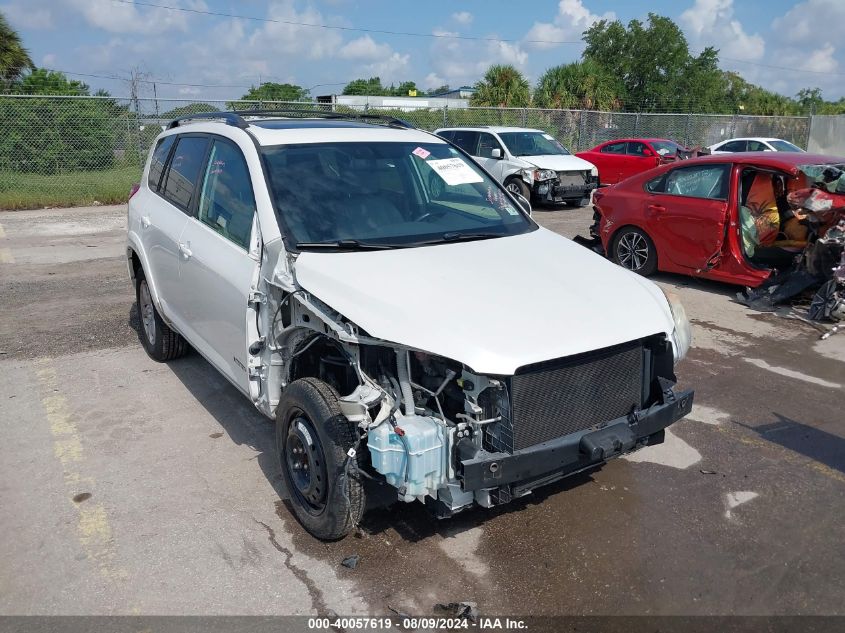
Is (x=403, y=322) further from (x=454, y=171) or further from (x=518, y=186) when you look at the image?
(x=518, y=186)

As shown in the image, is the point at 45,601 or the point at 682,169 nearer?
the point at 45,601

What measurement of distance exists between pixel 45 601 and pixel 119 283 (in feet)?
20.9

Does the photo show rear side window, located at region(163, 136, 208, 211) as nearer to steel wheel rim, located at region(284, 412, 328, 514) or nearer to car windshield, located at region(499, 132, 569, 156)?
steel wheel rim, located at region(284, 412, 328, 514)

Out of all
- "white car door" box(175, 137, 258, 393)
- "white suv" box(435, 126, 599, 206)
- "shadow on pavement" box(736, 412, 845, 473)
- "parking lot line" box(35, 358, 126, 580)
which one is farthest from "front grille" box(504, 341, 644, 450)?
"white suv" box(435, 126, 599, 206)

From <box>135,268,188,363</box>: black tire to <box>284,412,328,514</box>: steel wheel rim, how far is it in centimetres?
267

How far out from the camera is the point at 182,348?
6090mm

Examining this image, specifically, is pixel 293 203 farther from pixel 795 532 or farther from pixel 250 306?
pixel 795 532

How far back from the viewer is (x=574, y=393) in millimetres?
3305

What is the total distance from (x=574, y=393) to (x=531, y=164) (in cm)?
1267

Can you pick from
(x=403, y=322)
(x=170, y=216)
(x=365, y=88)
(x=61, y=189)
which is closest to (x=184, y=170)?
(x=170, y=216)

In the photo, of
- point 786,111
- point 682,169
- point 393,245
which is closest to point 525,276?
point 393,245

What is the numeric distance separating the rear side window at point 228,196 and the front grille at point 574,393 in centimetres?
186

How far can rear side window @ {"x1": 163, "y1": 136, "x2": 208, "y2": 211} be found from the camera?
193 inches

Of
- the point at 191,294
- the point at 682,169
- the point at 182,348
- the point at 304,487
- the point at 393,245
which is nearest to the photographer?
the point at 304,487
